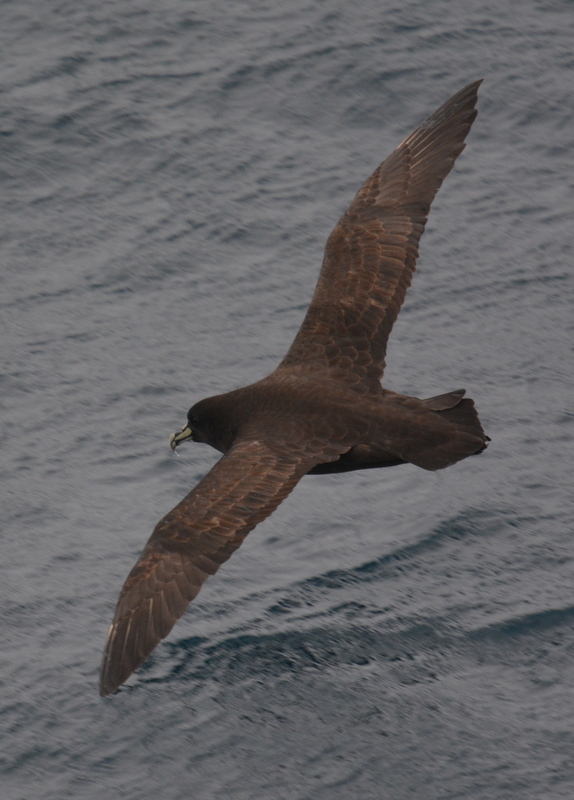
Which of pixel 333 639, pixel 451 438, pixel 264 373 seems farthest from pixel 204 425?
pixel 264 373

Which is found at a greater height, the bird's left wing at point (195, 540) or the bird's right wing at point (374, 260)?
the bird's right wing at point (374, 260)

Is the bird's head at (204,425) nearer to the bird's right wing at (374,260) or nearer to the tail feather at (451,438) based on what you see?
the bird's right wing at (374,260)

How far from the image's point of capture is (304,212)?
18984 mm

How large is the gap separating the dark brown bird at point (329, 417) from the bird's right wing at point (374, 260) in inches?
0.5

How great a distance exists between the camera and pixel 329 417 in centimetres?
1209

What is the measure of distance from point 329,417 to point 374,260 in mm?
1970

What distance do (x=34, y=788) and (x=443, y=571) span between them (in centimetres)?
437

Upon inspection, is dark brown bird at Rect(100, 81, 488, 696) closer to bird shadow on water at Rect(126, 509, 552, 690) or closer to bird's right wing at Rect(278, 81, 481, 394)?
bird's right wing at Rect(278, 81, 481, 394)

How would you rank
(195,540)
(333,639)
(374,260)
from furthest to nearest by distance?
(333,639) → (374,260) → (195,540)

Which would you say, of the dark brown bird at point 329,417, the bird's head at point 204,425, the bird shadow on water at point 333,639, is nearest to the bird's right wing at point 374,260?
the dark brown bird at point 329,417

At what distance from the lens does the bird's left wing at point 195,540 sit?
10766mm

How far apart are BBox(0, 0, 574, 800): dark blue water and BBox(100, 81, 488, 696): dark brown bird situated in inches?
79.1

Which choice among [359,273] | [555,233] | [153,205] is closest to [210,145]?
[153,205]

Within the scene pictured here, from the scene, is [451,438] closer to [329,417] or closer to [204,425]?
[329,417]
